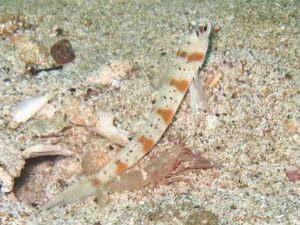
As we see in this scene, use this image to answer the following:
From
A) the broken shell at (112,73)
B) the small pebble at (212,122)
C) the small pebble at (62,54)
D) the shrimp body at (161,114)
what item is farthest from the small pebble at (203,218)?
the small pebble at (62,54)

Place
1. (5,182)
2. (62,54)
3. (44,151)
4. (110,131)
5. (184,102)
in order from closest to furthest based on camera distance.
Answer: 1. (5,182)
2. (44,151)
3. (110,131)
4. (184,102)
5. (62,54)

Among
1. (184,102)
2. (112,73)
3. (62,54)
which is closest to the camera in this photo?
(184,102)

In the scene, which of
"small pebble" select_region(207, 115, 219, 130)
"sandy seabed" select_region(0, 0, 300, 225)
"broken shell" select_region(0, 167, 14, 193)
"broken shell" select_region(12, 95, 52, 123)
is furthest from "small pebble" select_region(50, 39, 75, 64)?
"small pebble" select_region(207, 115, 219, 130)

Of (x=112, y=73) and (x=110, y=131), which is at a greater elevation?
(x=112, y=73)

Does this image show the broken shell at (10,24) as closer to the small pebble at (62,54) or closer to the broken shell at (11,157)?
the small pebble at (62,54)

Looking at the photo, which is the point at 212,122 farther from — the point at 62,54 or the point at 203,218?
the point at 62,54

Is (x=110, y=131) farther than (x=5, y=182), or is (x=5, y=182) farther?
(x=110, y=131)

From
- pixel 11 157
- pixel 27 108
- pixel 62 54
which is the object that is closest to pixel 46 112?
pixel 27 108

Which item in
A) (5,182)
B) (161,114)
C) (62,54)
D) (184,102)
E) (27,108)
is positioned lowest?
(5,182)
